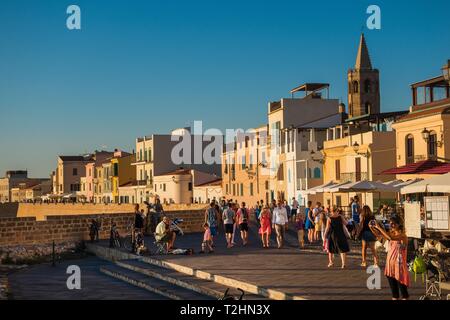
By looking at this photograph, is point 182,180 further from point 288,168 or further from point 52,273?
point 52,273

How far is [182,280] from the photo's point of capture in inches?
664

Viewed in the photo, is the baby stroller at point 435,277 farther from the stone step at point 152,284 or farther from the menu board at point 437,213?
the stone step at point 152,284

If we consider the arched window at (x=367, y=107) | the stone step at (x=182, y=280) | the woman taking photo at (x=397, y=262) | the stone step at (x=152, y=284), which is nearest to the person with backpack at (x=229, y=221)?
the stone step at (x=182, y=280)

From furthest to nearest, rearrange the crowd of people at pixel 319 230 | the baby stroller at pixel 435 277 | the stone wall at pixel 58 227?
the stone wall at pixel 58 227 < the baby stroller at pixel 435 277 < the crowd of people at pixel 319 230

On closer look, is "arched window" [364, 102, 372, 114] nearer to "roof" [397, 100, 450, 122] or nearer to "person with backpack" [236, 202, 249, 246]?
"roof" [397, 100, 450, 122]

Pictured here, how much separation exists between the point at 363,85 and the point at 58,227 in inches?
2573

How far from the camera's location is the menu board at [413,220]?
48.9ft

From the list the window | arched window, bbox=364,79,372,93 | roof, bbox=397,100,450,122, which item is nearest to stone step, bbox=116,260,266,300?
roof, bbox=397,100,450,122

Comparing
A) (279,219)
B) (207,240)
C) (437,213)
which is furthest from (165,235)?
(437,213)

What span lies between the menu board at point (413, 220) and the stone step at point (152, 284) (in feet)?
14.7

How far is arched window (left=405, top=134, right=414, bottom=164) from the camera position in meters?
38.5

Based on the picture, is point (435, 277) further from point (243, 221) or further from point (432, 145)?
point (432, 145)
